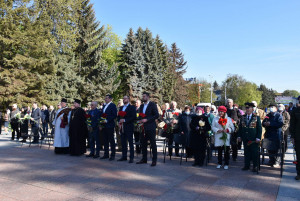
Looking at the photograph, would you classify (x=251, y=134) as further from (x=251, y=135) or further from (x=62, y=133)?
(x=62, y=133)

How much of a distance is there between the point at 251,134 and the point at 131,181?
11.7 ft

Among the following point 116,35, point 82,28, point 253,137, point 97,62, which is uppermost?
point 116,35

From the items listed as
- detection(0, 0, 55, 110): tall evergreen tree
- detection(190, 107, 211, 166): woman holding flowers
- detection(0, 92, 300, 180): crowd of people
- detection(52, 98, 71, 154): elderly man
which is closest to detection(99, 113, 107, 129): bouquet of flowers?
detection(0, 92, 300, 180): crowd of people

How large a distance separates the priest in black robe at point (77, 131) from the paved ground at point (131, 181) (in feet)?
3.59

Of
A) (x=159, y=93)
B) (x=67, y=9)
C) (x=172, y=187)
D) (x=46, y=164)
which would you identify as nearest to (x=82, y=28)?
(x=67, y=9)

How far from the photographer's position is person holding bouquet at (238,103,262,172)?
7.01 m

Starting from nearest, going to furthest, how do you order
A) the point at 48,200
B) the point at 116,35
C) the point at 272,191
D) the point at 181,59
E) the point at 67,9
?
the point at 48,200 < the point at 272,191 < the point at 67,9 < the point at 116,35 < the point at 181,59

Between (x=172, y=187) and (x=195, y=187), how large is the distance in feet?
1.65

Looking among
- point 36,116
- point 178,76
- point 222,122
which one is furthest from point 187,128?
point 178,76

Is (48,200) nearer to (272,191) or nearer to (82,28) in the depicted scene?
(272,191)

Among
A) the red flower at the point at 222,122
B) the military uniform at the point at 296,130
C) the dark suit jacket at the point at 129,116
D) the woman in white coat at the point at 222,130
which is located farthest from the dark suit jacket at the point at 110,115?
the military uniform at the point at 296,130

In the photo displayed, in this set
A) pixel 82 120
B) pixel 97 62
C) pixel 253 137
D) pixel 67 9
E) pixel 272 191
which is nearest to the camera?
pixel 272 191

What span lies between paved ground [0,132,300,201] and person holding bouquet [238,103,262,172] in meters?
0.47

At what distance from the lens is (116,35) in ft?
149
